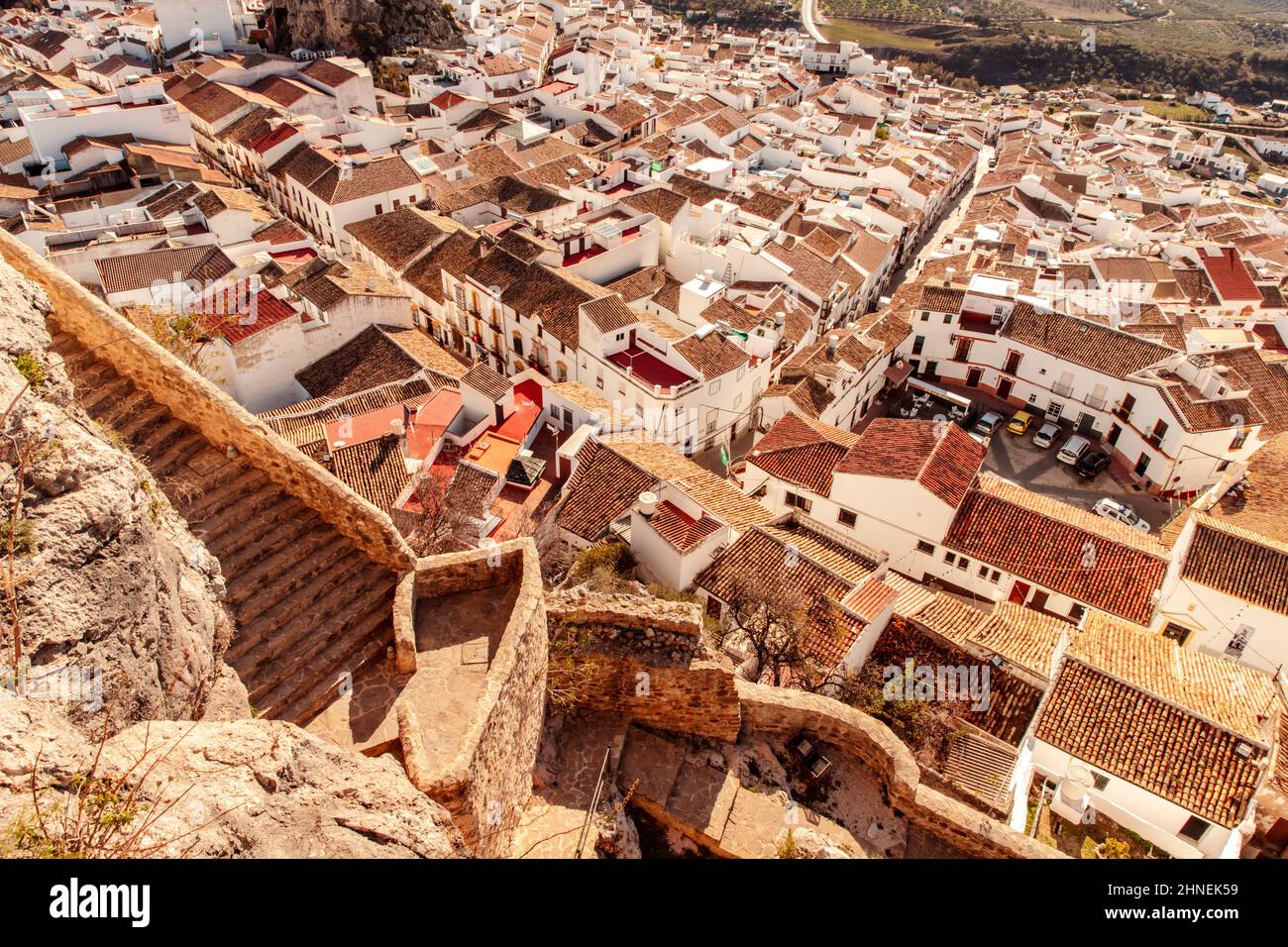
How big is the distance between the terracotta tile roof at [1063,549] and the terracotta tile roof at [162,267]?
27.2 m

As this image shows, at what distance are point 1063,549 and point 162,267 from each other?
31498 mm

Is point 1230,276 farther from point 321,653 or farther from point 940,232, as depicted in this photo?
point 321,653

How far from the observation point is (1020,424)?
120 feet

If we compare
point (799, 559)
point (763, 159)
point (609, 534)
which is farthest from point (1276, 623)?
point (763, 159)

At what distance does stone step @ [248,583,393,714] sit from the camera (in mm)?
9219

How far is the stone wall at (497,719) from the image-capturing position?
25.7 ft

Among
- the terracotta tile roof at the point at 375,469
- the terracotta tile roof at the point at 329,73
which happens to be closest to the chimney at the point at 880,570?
the terracotta tile roof at the point at 375,469

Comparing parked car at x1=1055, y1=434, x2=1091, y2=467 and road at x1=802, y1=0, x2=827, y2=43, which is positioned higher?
→ road at x1=802, y1=0, x2=827, y2=43

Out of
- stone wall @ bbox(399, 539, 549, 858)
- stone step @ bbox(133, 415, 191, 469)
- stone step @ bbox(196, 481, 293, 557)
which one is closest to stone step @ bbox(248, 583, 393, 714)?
stone wall @ bbox(399, 539, 549, 858)

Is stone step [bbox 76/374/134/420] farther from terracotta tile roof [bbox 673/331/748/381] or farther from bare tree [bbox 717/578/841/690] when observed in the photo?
terracotta tile roof [bbox 673/331/748/381]

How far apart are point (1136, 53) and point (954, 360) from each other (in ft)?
381

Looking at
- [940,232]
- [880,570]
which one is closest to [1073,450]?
[880,570]

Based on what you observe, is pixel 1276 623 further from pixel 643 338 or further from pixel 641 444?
pixel 643 338

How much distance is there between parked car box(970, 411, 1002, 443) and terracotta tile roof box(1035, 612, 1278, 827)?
17.9 m
